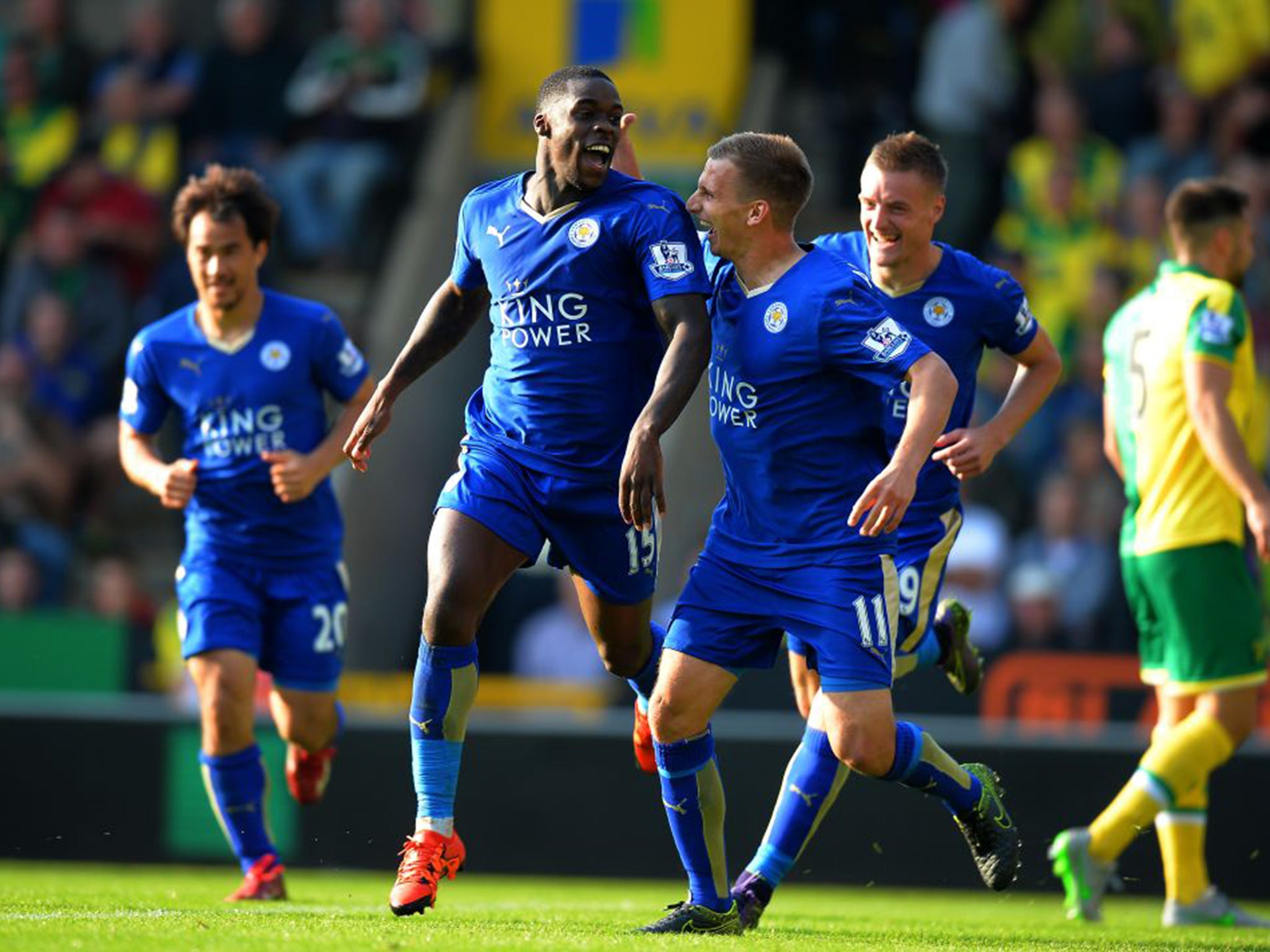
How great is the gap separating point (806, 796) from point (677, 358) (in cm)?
146

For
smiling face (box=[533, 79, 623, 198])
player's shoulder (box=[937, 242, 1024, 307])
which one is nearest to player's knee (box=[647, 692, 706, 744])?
smiling face (box=[533, 79, 623, 198])

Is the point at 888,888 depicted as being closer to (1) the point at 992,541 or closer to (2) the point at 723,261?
(1) the point at 992,541

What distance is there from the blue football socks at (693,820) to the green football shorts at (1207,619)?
7.73 ft

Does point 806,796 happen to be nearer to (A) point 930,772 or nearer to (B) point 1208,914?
(A) point 930,772

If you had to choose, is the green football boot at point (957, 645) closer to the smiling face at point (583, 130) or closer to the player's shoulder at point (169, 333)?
the smiling face at point (583, 130)

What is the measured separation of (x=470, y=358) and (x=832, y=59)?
11.8 ft

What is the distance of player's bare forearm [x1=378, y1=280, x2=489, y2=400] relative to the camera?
6.72 meters

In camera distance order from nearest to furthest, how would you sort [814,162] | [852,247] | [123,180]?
[852,247] → [123,180] → [814,162]

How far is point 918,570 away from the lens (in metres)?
7.25

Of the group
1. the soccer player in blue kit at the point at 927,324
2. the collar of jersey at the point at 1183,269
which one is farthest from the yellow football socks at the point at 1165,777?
the collar of jersey at the point at 1183,269

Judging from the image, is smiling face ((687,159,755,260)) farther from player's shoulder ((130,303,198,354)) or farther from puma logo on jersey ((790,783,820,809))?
player's shoulder ((130,303,198,354))

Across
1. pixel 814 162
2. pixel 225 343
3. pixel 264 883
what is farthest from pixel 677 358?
pixel 814 162

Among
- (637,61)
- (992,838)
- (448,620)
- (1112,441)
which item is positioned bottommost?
(992,838)

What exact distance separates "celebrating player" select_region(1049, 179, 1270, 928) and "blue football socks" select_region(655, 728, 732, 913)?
2.08 meters
